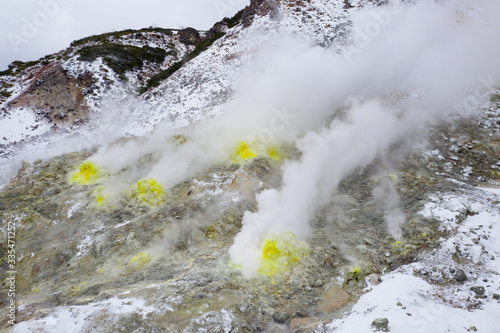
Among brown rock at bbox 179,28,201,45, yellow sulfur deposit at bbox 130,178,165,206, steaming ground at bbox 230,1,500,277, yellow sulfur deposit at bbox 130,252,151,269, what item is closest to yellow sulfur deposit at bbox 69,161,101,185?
yellow sulfur deposit at bbox 130,178,165,206

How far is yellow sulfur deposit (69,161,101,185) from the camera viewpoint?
44.2ft

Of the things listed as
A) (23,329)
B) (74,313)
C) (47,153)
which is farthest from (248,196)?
(47,153)

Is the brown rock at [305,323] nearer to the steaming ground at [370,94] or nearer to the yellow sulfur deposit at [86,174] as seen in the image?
the steaming ground at [370,94]

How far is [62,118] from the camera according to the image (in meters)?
21.0

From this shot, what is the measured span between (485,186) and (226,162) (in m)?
10.5

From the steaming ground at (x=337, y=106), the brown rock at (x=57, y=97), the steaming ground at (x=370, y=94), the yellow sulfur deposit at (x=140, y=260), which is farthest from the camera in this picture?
the brown rock at (x=57, y=97)

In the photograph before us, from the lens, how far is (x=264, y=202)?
10.7m

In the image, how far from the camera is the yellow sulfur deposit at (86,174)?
13466mm

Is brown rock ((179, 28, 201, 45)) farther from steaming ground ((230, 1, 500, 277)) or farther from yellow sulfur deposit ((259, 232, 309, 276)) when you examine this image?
yellow sulfur deposit ((259, 232, 309, 276))

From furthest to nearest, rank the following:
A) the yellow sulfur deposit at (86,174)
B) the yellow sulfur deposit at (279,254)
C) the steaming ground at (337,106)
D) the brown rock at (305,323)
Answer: the yellow sulfur deposit at (86,174) → the steaming ground at (337,106) → the yellow sulfur deposit at (279,254) → the brown rock at (305,323)

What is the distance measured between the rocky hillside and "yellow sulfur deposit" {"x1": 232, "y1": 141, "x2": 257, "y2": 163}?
72 mm

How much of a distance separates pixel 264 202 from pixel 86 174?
9.27m

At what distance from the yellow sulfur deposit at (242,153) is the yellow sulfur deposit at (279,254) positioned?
542cm

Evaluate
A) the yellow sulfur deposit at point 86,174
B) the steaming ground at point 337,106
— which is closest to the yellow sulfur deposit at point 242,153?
the steaming ground at point 337,106
